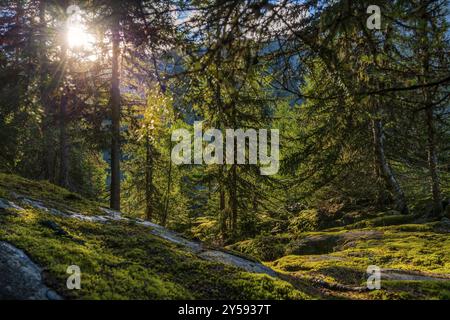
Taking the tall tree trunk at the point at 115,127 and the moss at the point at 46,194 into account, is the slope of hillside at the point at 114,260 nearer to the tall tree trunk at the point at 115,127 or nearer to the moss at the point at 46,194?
the moss at the point at 46,194

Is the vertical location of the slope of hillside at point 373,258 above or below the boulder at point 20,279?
below

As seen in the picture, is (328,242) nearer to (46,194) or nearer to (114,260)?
(46,194)

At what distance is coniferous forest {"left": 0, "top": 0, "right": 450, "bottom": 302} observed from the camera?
489 centimetres

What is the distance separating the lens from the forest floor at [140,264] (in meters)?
4.55

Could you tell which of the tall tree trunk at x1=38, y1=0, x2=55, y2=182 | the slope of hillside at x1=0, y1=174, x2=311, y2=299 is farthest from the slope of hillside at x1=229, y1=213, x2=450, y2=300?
the tall tree trunk at x1=38, y1=0, x2=55, y2=182

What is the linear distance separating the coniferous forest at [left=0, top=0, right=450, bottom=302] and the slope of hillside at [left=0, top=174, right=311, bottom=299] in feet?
0.10

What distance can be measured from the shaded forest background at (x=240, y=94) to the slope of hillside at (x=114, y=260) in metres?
2.09

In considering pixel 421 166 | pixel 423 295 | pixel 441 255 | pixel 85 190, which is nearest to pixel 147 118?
pixel 423 295

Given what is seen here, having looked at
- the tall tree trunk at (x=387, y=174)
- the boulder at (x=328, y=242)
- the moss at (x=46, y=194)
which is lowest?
the boulder at (x=328, y=242)

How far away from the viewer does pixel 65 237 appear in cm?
595

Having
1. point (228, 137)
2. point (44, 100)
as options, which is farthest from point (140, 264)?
point (44, 100)

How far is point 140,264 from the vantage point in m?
5.50

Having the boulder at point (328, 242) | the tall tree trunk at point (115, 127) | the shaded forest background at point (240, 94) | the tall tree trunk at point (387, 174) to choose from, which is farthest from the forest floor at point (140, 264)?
Result: the tall tree trunk at point (387, 174)
